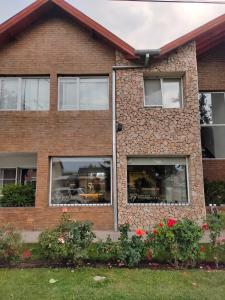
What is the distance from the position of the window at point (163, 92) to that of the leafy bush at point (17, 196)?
613cm

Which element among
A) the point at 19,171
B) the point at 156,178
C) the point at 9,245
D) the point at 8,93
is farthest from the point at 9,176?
the point at 9,245

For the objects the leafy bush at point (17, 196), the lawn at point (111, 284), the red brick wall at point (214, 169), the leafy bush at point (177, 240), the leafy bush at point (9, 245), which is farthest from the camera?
the red brick wall at point (214, 169)

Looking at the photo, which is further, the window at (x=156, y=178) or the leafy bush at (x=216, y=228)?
the window at (x=156, y=178)

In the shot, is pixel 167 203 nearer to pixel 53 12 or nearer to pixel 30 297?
pixel 30 297

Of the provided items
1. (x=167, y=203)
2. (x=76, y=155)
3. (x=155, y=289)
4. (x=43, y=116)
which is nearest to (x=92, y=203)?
(x=76, y=155)

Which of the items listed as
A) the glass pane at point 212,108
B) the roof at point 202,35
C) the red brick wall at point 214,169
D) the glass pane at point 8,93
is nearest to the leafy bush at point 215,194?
the red brick wall at point 214,169

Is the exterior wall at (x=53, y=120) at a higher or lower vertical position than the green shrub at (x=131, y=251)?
higher

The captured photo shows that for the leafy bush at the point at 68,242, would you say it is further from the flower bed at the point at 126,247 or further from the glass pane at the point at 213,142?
the glass pane at the point at 213,142

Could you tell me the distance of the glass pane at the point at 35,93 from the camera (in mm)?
11705

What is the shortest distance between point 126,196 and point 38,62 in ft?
22.2

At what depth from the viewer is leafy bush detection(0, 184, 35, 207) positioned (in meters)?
11.0

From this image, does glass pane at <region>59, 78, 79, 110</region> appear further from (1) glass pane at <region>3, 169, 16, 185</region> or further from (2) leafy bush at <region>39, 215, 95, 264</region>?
(2) leafy bush at <region>39, 215, 95, 264</region>

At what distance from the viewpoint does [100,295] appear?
182 inches

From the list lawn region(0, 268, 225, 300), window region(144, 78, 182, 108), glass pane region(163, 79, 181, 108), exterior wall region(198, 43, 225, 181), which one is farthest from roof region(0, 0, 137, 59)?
lawn region(0, 268, 225, 300)
